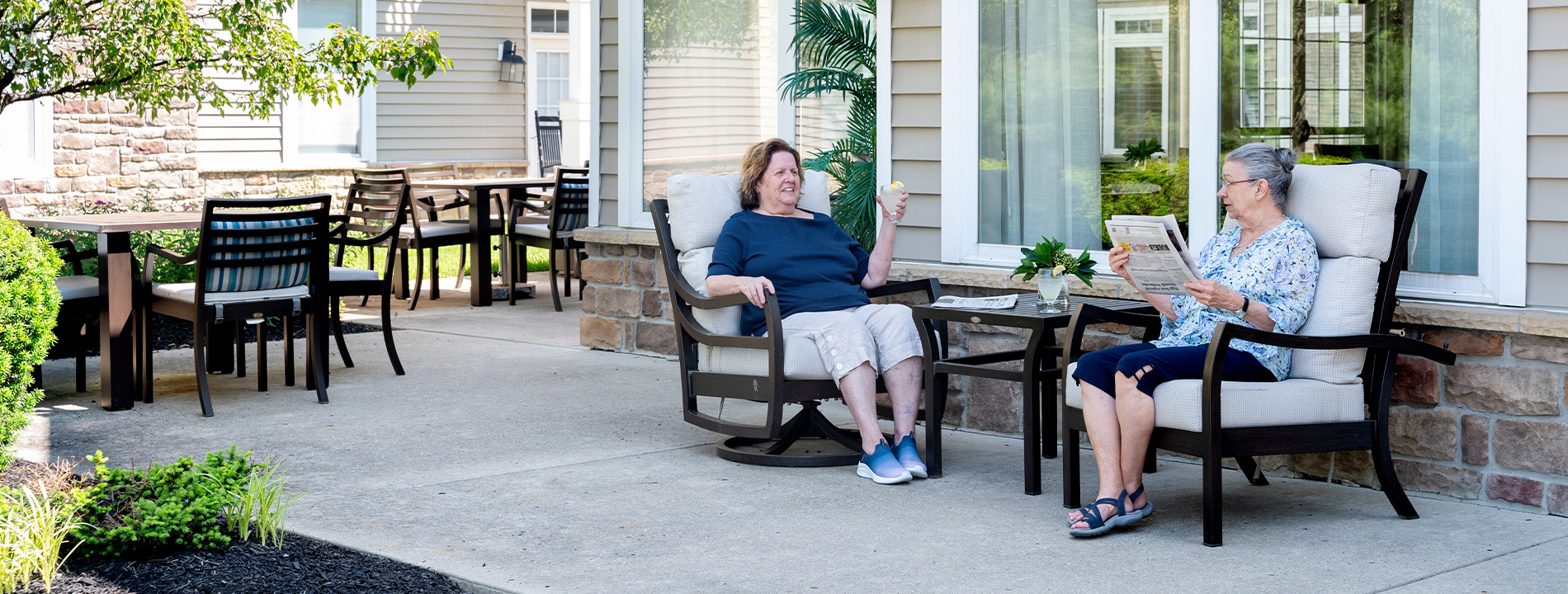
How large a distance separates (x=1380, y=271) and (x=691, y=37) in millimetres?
3657

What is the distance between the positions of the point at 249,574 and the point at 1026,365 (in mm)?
2138

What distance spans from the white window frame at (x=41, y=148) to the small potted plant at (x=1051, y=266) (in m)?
8.38

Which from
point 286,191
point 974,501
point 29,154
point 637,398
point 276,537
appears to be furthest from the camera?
point 286,191

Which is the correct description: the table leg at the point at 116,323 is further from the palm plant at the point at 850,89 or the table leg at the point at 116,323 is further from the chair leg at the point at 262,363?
the palm plant at the point at 850,89

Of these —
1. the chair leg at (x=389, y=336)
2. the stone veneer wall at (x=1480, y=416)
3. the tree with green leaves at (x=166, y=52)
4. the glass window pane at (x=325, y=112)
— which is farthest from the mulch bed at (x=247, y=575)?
the glass window pane at (x=325, y=112)

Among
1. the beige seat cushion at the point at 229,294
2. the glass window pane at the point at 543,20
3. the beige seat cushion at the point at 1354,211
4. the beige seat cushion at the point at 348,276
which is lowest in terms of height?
the beige seat cushion at the point at 229,294

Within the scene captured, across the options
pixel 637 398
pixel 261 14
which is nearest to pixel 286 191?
pixel 261 14

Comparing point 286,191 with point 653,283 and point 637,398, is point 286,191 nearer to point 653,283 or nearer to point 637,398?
point 653,283

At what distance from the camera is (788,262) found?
4.66 metres

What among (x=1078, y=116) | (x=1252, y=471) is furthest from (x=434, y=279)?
(x=1252, y=471)

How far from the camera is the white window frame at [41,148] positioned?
33.1 ft

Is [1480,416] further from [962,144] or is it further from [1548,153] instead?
[962,144]

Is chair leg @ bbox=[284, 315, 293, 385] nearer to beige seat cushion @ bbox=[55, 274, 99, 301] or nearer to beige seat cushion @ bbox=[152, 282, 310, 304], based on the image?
beige seat cushion @ bbox=[152, 282, 310, 304]

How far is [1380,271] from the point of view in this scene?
3844mm
